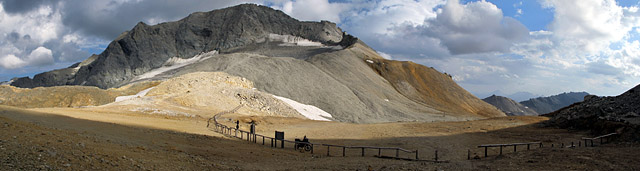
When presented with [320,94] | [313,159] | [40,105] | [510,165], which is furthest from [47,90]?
[510,165]

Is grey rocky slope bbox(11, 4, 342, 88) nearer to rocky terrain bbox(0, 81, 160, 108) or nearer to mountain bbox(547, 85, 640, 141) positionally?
rocky terrain bbox(0, 81, 160, 108)

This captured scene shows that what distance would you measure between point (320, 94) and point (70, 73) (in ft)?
369

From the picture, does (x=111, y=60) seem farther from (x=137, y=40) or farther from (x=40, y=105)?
(x=40, y=105)

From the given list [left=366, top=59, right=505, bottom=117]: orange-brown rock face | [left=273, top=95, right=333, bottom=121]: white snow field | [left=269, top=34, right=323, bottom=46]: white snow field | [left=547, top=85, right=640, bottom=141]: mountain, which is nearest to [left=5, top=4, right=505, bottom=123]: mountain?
[left=366, top=59, right=505, bottom=117]: orange-brown rock face

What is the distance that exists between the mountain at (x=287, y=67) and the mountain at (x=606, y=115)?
21597 mm

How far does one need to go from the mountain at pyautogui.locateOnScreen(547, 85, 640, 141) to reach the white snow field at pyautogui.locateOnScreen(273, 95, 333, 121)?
2307 centimetres

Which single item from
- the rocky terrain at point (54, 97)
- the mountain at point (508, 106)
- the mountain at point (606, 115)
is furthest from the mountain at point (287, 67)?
the mountain at point (508, 106)

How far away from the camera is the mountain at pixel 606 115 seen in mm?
24000

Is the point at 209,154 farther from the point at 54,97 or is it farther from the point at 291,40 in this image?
the point at 291,40

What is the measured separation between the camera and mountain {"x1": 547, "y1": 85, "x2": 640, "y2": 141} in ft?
78.7

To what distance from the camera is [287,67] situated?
203ft

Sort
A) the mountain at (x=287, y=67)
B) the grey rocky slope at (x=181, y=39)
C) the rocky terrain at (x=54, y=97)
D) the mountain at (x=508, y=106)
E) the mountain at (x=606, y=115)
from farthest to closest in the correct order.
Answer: the mountain at (x=508, y=106), the grey rocky slope at (x=181, y=39), the mountain at (x=287, y=67), the rocky terrain at (x=54, y=97), the mountain at (x=606, y=115)

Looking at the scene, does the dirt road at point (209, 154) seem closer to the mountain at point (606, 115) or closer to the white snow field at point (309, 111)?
the mountain at point (606, 115)

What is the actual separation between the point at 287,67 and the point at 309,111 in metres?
16.7
